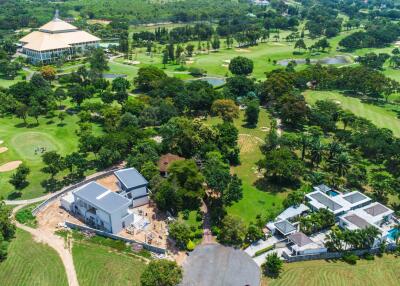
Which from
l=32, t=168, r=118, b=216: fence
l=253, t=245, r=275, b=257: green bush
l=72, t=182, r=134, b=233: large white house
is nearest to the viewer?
l=253, t=245, r=275, b=257: green bush

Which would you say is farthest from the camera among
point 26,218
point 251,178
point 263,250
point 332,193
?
point 251,178

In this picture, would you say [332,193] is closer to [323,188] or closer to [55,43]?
[323,188]

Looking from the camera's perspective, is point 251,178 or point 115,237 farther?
point 251,178

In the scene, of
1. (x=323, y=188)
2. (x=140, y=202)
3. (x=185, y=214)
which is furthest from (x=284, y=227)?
(x=140, y=202)

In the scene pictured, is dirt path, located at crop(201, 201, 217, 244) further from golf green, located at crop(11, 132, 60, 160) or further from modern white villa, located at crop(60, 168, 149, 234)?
golf green, located at crop(11, 132, 60, 160)

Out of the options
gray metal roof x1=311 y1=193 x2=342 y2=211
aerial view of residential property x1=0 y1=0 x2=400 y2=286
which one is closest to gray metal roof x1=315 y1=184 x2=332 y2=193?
aerial view of residential property x1=0 y1=0 x2=400 y2=286

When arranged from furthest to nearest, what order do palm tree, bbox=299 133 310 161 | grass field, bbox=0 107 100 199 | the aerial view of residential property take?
palm tree, bbox=299 133 310 161, grass field, bbox=0 107 100 199, the aerial view of residential property

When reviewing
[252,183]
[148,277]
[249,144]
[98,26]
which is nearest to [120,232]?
[148,277]
